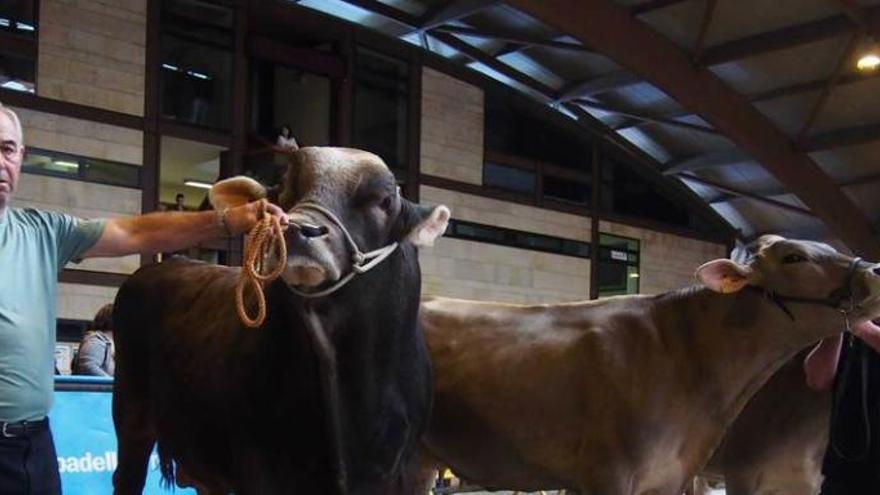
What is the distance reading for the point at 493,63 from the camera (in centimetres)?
1809

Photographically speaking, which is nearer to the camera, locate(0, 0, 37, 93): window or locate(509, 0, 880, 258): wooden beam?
locate(0, 0, 37, 93): window

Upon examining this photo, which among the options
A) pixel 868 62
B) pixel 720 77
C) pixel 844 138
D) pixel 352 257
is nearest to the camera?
pixel 352 257

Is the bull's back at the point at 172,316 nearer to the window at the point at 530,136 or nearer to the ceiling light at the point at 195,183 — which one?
the ceiling light at the point at 195,183

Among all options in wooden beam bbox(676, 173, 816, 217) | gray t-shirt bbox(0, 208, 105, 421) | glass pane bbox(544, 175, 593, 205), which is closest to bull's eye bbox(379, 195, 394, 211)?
gray t-shirt bbox(0, 208, 105, 421)

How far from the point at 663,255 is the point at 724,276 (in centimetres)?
1766

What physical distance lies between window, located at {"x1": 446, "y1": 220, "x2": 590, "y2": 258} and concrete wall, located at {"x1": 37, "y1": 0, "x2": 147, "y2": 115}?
5.66 metres

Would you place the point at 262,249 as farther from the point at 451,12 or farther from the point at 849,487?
the point at 451,12

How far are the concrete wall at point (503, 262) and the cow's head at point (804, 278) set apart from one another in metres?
11.9

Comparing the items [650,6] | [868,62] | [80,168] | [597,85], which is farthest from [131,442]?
[597,85]

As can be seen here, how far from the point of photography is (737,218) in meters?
22.4

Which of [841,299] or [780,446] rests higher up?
[841,299]

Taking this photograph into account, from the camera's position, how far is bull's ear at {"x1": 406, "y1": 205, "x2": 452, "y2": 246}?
2893mm

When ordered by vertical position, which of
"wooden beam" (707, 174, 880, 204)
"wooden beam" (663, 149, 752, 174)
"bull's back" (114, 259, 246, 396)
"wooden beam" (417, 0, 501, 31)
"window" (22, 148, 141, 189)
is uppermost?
"wooden beam" (417, 0, 501, 31)

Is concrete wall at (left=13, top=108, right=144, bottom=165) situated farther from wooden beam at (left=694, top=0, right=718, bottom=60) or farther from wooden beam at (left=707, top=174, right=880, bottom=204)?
wooden beam at (left=707, top=174, right=880, bottom=204)
